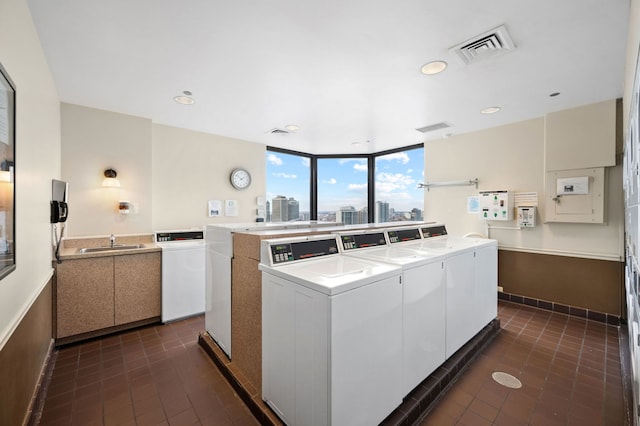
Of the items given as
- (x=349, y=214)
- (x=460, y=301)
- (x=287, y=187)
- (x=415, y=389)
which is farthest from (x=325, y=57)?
(x=349, y=214)

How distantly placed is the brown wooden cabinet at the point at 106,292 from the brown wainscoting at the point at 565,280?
4.89 meters

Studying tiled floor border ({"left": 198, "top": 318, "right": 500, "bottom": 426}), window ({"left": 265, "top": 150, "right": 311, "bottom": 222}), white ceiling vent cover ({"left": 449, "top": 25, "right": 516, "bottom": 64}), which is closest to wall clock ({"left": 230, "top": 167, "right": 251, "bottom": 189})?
window ({"left": 265, "top": 150, "right": 311, "bottom": 222})

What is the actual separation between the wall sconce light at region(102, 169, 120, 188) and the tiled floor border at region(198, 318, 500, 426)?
2.26 metres

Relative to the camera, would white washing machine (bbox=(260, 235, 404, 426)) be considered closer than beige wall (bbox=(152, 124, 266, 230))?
Yes

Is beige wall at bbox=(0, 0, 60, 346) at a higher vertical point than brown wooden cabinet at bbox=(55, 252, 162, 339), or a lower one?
higher

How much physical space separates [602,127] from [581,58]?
1.50 meters

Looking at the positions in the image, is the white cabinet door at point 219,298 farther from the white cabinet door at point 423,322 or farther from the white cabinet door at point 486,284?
the white cabinet door at point 486,284

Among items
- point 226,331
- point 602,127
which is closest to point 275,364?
point 226,331

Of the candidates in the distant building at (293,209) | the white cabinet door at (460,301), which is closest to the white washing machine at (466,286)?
the white cabinet door at (460,301)

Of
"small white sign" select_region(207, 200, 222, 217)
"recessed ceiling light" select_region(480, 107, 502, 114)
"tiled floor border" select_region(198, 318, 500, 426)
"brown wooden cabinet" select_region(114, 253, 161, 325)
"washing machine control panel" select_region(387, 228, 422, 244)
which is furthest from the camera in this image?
"small white sign" select_region(207, 200, 222, 217)

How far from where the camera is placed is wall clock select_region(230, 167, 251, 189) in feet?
15.3

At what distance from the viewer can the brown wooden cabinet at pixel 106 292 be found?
2.63 meters

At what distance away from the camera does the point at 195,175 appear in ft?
13.9

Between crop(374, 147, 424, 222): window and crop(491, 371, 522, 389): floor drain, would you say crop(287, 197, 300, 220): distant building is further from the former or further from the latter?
crop(491, 371, 522, 389): floor drain
